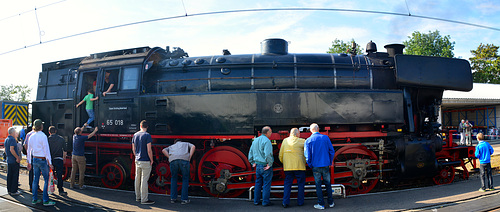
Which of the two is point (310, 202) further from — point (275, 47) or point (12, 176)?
point (12, 176)

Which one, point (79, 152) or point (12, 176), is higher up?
point (79, 152)

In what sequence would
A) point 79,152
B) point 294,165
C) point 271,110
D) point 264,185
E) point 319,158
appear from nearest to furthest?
1. point 319,158
2. point 294,165
3. point 264,185
4. point 271,110
5. point 79,152

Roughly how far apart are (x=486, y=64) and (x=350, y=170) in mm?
44867

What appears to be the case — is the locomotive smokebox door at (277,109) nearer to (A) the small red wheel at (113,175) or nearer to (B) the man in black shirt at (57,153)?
(A) the small red wheel at (113,175)

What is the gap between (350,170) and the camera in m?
6.52

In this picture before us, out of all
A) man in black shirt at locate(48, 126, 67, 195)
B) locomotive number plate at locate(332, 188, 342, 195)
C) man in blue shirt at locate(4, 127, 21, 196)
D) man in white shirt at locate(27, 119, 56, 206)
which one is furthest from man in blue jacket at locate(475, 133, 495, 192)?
man in blue shirt at locate(4, 127, 21, 196)

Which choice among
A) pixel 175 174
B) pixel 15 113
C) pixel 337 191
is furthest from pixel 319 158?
pixel 15 113

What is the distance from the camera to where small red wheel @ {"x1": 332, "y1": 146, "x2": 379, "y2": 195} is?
21.2 ft

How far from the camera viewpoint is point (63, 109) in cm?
805

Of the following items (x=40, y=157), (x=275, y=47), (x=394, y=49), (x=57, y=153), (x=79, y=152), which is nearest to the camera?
(x=40, y=157)

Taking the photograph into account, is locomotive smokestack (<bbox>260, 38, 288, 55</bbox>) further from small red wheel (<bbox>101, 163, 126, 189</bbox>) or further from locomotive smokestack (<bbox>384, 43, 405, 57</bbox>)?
small red wheel (<bbox>101, 163, 126, 189</bbox>)

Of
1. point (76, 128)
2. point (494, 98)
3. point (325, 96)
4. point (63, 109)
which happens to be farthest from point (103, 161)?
point (494, 98)

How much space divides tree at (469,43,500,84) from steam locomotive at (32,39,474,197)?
1596 inches

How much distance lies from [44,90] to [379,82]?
9.41 metres
